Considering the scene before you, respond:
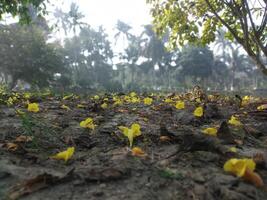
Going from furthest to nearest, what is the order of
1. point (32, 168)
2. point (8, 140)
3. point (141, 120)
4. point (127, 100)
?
point (127, 100), point (141, 120), point (8, 140), point (32, 168)

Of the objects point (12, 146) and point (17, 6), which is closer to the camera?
point (12, 146)

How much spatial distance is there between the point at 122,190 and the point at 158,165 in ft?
1.16

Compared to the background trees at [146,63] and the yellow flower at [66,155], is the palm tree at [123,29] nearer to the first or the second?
the background trees at [146,63]

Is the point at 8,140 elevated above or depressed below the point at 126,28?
below

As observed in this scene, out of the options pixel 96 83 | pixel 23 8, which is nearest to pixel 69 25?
pixel 96 83

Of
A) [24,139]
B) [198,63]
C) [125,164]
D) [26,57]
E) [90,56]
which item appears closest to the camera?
[125,164]

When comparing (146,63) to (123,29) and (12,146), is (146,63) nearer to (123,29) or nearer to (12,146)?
(123,29)

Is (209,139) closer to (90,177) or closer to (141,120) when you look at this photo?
(90,177)

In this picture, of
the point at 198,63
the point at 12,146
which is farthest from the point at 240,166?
the point at 198,63

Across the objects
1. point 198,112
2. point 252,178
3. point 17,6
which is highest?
point 17,6

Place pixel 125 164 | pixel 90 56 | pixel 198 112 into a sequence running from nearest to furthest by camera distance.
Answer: pixel 125 164, pixel 198 112, pixel 90 56

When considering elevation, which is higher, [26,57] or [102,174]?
[26,57]

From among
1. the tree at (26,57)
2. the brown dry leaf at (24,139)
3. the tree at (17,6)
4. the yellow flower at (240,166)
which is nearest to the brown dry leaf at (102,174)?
the yellow flower at (240,166)

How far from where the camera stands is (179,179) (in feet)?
5.53
